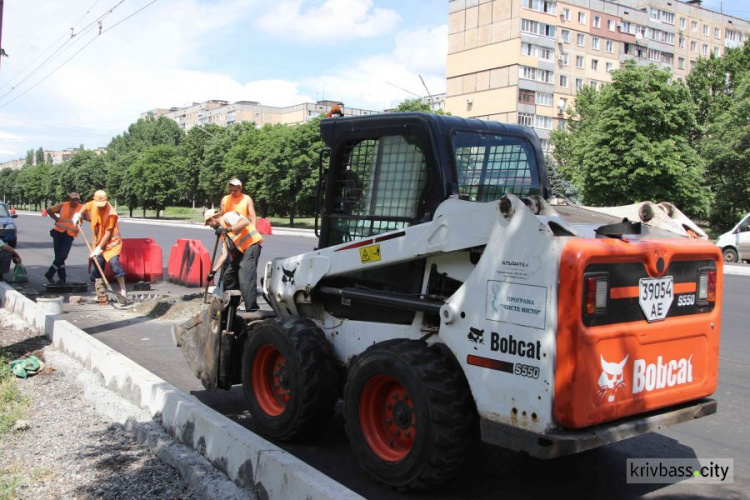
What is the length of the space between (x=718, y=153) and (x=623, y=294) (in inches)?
1584

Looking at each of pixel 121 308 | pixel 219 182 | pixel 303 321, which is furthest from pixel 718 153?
pixel 219 182

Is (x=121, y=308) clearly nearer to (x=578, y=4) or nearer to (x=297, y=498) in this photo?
(x=297, y=498)

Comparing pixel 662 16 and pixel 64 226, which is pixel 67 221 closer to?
pixel 64 226

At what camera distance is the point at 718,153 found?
39.3 meters

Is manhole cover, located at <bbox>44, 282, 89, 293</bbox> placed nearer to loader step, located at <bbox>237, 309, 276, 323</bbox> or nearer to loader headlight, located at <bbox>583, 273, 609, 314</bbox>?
loader step, located at <bbox>237, 309, 276, 323</bbox>

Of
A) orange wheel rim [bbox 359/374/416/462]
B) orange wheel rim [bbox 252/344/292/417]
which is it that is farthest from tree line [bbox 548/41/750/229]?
orange wheel rim [bbox 359/374/416/462]

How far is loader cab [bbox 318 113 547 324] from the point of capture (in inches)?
183

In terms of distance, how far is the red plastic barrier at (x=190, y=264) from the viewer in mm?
13953

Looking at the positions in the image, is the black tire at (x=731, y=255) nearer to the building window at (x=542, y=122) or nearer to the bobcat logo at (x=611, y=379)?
the bobcat logo at (x=611, y=379)

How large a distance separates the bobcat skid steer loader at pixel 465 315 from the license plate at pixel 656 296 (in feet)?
0.04

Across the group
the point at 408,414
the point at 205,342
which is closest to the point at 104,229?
the point at 205,342

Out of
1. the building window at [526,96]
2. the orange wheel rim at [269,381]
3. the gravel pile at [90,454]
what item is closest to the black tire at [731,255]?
the orange wheel rim at [269,381]

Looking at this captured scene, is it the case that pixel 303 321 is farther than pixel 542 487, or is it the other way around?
pixel 303 321

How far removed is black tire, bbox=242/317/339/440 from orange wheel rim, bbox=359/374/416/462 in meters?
0.55
